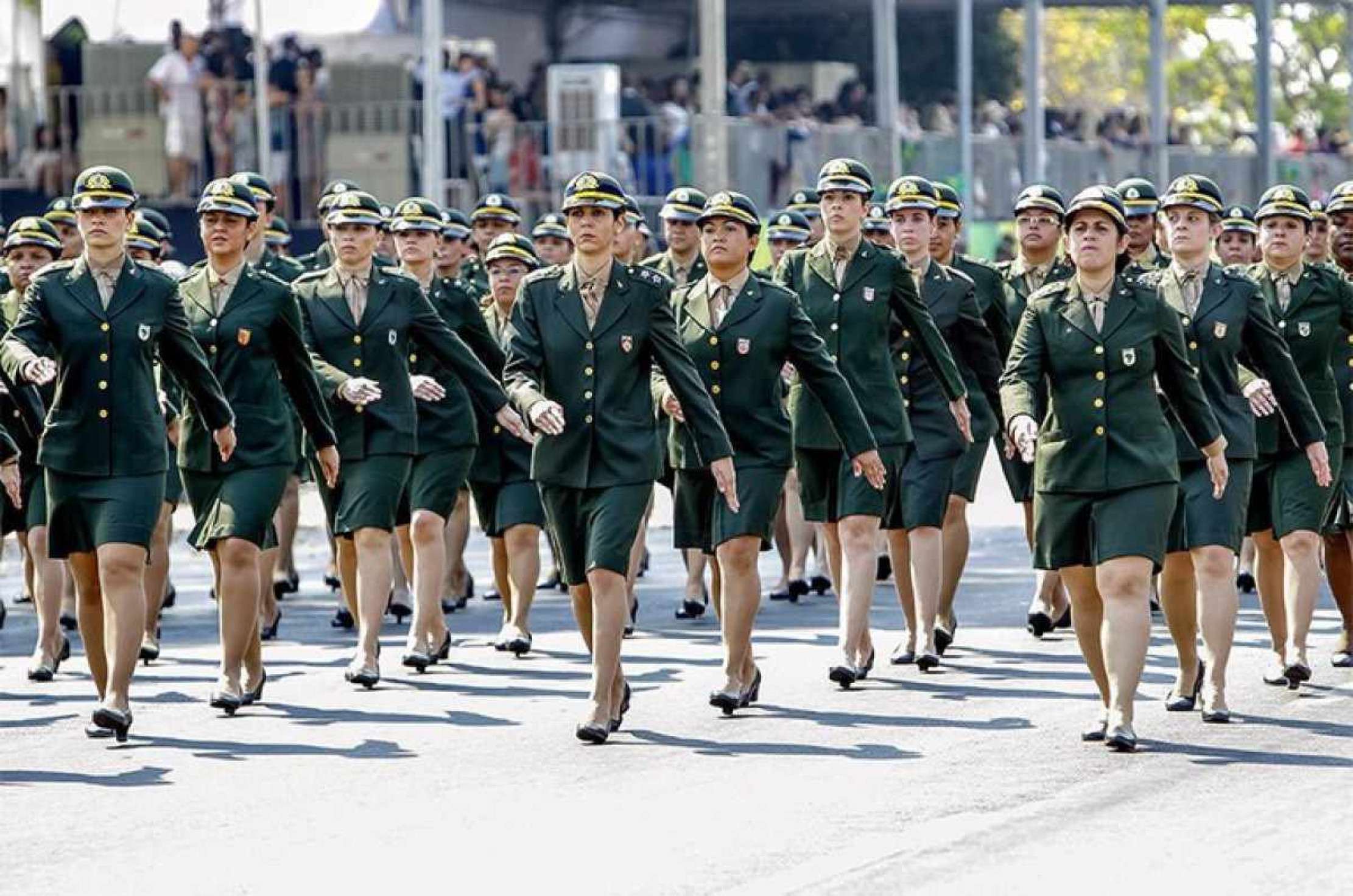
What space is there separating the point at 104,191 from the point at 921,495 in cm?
412

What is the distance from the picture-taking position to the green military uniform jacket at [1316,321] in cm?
1416

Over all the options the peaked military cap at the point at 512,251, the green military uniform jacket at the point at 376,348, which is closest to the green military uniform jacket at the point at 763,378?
the green military uniform jacket at the point at 376,348

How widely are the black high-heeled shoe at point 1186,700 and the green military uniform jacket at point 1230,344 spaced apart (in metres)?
0.85

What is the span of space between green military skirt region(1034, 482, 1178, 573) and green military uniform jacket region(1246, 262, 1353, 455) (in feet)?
7.36

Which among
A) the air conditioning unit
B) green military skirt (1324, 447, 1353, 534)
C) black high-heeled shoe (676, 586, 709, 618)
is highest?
the air conditioning unit

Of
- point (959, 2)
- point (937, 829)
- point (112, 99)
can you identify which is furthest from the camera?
point (959, 2)

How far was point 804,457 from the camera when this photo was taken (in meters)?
14.4

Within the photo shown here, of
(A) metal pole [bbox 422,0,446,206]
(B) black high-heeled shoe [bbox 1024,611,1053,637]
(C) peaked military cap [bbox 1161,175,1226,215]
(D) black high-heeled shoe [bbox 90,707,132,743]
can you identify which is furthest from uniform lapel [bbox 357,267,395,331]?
(A) metal pole [bbox 422,0,446,206]

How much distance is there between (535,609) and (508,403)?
4.46 meters

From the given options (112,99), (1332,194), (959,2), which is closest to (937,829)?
(1332,194)

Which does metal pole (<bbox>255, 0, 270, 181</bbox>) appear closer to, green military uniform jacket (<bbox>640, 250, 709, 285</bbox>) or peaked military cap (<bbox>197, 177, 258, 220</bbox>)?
green military uniform jacket (<bbox>640, 250, 709, 285</bbox>)

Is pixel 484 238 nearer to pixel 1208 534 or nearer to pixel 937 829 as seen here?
pixel 1208 534

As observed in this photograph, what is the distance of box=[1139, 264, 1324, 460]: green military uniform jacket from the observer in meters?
13.1

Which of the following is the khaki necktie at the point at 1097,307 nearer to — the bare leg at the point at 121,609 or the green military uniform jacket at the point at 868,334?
the green military uniform jacket at the point at 868,334
